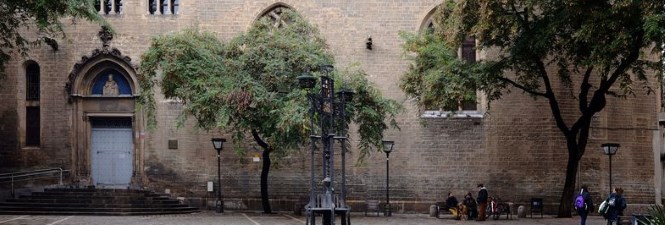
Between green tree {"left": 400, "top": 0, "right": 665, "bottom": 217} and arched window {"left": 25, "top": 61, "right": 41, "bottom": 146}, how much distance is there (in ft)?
44.4

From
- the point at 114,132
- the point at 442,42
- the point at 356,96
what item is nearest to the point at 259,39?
the point at 356,96

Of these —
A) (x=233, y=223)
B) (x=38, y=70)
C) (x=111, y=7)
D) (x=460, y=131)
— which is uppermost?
(x=111, y=7)

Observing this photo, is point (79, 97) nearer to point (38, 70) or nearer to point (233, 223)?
point (38, 70)

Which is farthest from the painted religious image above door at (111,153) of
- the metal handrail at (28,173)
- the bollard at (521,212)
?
the bollard at (521,212)

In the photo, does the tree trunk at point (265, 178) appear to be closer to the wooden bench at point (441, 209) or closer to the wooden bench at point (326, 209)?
the wooden bench at point (441, 209)

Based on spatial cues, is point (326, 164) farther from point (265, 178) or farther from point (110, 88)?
point (110, 88)

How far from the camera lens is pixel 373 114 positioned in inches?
1190

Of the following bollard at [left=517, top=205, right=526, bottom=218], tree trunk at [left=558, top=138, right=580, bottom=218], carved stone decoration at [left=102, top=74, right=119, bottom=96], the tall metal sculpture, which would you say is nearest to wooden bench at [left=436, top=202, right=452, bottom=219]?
bollard at [left=517, top=205, right=526, bottom=218]

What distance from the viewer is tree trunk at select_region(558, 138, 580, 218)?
3042 centimetres

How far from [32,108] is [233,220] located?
1033 cm

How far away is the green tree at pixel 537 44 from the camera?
79.4 ft

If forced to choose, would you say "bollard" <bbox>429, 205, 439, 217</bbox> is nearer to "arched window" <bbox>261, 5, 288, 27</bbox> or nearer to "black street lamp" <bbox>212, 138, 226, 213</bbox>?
"black street lamp" <bbox>212, 138, 226, 213</bbox>

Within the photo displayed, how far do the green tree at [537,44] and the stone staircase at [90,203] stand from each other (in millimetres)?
8999

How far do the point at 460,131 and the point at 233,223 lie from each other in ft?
34.4
